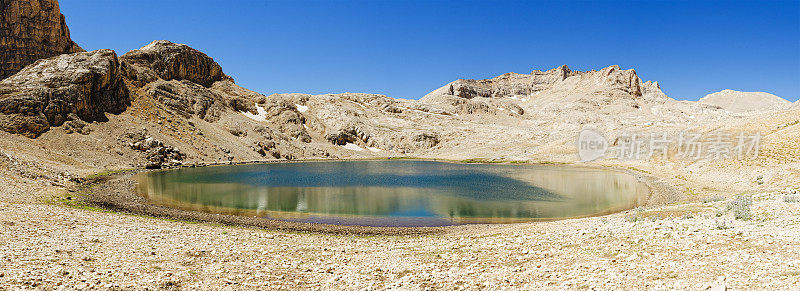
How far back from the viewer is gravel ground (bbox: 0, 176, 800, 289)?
10.1m

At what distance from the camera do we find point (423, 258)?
14.9m

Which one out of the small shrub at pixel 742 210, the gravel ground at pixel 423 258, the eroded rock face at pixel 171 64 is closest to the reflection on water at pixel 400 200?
the gravel ground at pixel 423 258

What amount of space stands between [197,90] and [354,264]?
143426 millimetres

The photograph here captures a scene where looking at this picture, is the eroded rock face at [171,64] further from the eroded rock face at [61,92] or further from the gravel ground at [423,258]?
the gravel ground at [423,258]

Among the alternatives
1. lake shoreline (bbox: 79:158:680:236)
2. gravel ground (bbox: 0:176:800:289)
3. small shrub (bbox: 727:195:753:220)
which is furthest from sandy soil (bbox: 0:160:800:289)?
lake shoreline (bbox: 79:158:680:236)

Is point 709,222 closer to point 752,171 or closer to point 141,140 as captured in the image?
point 752,171

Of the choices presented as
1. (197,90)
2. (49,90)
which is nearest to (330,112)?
(197,90)

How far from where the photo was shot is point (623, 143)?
9581 centimetres

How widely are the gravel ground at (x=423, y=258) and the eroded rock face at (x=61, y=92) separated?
77533mm

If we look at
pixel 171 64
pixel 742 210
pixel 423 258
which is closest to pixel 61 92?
pixel 171 64

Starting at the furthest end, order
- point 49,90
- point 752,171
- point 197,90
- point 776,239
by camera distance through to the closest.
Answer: point 197,90 → point 49,90 → point 752,171 → point 776,239

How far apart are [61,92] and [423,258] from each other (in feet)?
344

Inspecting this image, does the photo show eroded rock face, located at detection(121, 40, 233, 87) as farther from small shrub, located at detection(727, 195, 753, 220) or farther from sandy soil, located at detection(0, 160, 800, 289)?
small shrub, located at detection(727, 195, 753, 220)

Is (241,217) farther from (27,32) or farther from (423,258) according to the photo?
(27,32)
